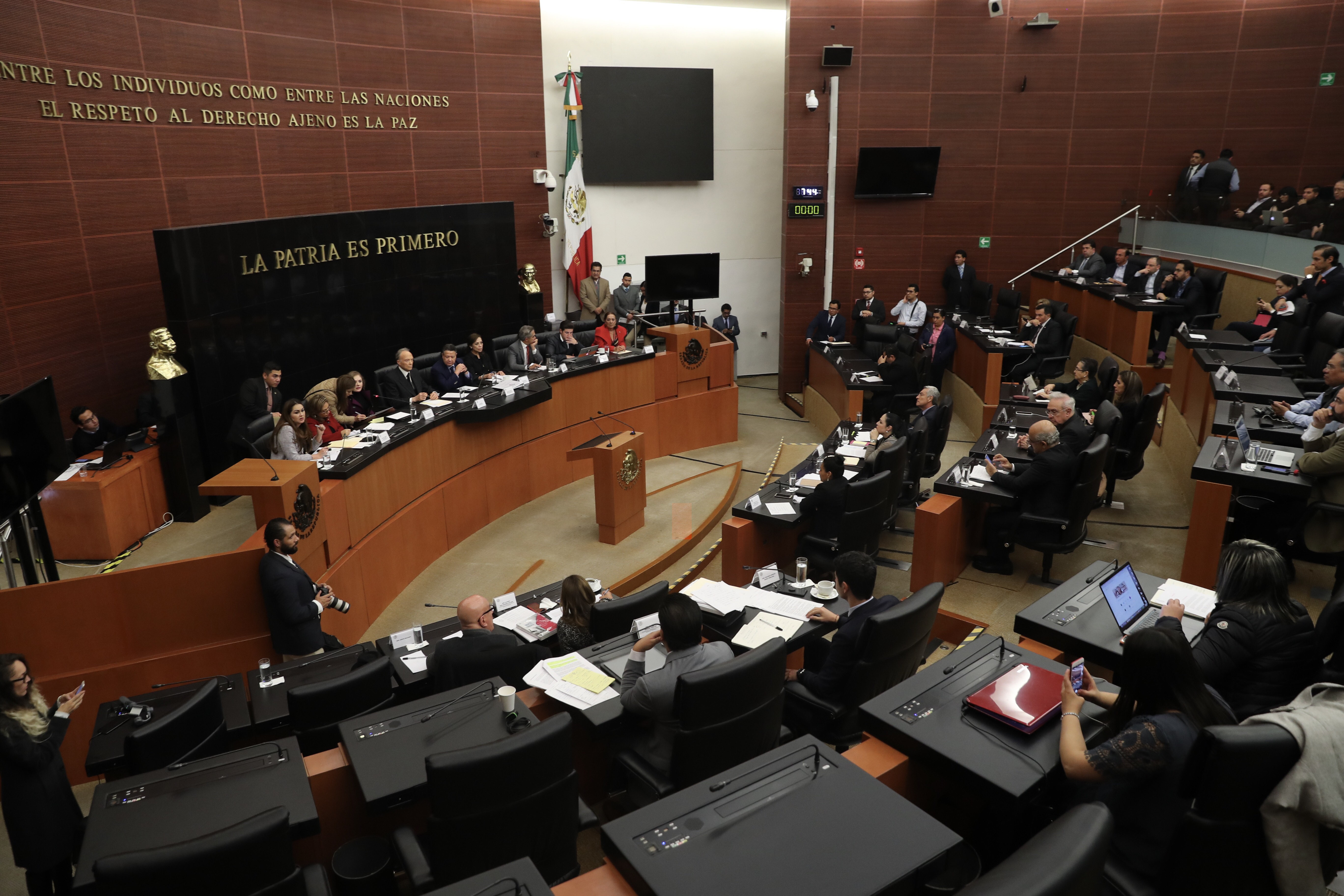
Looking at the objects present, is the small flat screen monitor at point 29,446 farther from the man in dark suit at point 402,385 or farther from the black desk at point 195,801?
the black desk at point 195,801

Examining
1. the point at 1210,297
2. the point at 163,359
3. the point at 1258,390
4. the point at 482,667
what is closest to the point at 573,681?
the point at 482,667

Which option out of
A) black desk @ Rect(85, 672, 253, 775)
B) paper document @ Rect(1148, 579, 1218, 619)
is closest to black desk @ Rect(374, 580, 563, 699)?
black desk @ Rect(85, 672, 253, 775)

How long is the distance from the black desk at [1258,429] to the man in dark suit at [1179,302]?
3.73 meters

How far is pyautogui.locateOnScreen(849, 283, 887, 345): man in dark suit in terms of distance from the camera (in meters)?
12.6

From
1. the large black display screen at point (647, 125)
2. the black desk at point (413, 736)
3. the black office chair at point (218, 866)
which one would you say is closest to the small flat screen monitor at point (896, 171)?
the large black display screen at point (647, 125)

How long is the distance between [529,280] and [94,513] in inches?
241

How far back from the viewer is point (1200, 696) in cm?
248

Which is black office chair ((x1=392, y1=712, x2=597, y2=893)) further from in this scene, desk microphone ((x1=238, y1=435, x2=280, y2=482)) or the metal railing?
the metal railing

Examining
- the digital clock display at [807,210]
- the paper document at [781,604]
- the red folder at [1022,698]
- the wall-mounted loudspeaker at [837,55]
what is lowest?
the paper document at [781,604]

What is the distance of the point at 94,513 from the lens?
669 cm

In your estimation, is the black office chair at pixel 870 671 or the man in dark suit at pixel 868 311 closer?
the black office chair at pixel 870 671

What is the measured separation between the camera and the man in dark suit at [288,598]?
16.1ft

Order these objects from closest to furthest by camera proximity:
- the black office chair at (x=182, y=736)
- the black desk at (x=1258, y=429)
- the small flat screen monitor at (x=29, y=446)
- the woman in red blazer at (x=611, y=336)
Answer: the black office chair at (x=182, y=736), the small flat screen monitor at (x=29, y=446), the black desk at (x=1258, y=429), the woman in red blazer at (x=611, y=336)

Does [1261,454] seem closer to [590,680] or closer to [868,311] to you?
[590,680]
